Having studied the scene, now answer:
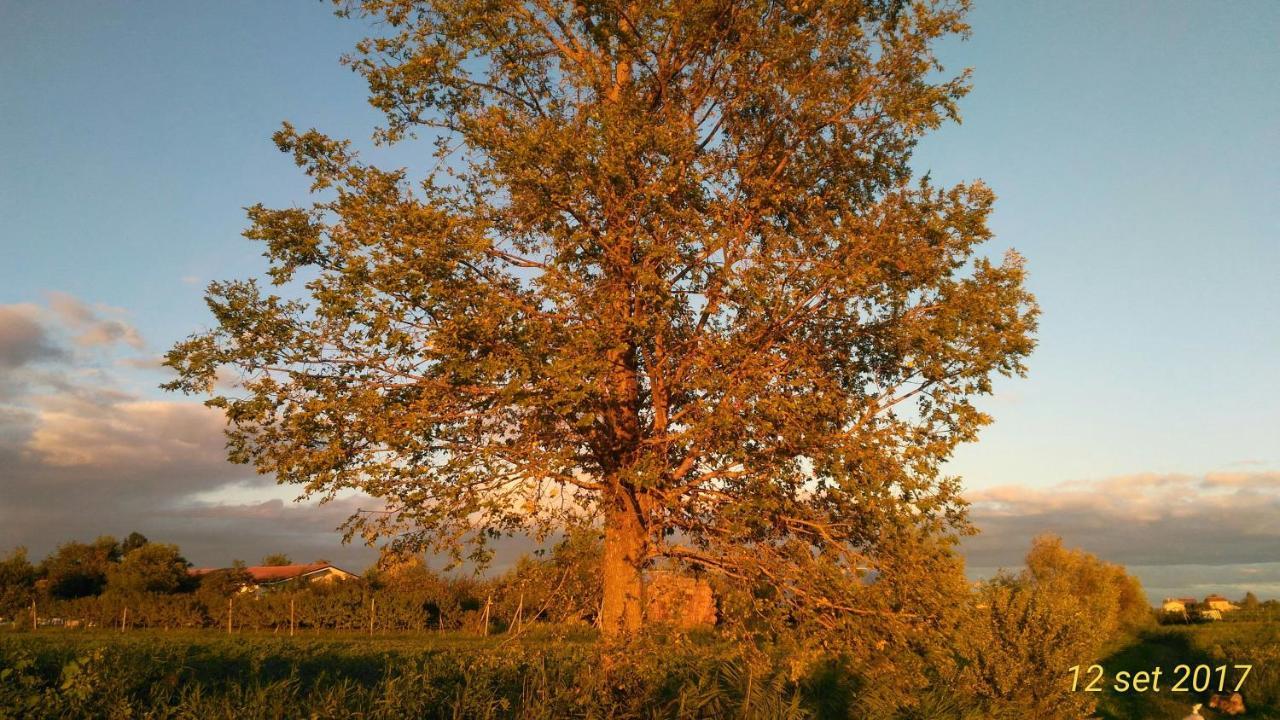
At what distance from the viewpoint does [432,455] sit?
13.7 meters

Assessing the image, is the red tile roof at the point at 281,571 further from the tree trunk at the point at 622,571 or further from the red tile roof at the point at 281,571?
the tree trunk at the point at 622,571

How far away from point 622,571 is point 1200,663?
161 feet

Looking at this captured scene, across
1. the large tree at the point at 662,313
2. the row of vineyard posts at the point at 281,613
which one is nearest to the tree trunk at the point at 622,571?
the large tree at the point at 662,313

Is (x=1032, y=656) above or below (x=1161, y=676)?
above

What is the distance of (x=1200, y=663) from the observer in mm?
48625

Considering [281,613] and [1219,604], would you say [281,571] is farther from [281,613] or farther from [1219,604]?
[1219,604]

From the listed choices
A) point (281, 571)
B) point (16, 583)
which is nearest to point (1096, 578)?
point (281, 571)

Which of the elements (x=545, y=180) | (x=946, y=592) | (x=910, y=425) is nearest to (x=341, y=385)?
(x=545, y=180)

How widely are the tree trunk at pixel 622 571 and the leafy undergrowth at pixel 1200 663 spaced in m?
33.7

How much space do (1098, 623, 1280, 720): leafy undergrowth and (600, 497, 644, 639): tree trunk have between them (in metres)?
33.7

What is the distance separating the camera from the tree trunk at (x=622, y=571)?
47.8 feet

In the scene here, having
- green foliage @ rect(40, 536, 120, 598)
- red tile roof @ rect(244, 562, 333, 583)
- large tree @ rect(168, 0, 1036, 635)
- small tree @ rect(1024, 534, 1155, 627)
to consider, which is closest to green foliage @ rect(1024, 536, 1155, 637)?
small tree @ rect(1024, 534, 1155, 627)

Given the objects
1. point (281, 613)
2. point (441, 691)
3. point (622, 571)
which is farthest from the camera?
point (281, 613)

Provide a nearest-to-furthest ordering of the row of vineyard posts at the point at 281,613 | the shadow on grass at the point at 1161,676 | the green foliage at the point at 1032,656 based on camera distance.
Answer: the green foliage at the point at 1032,656
the shadow on grass at the point at 1161,676
the row of vineyard posts at the point at 281,613
